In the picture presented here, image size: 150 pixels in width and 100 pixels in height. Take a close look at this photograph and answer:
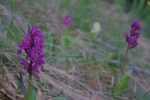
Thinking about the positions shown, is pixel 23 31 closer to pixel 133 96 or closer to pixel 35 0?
pixel 133 96

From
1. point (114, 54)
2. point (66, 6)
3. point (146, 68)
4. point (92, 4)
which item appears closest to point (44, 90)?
point (114, 54)

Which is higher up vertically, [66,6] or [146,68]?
[66,6]

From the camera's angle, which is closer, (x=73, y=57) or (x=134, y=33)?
(x=134, y=33)

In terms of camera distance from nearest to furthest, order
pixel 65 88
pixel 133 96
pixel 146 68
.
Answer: pixel 65 88
pixel 133 96
pixel 146 68

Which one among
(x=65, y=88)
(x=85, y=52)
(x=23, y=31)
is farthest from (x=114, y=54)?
(x=65, y=88)

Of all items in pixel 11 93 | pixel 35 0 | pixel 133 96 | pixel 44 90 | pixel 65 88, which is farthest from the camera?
pixel 35 0

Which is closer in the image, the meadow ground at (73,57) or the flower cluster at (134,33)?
the meadow ground at (73,57)

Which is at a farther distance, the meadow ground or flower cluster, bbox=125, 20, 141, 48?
flower cluster, bbox=125, 20, 141, 48

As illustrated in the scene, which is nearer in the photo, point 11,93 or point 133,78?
point 11,93

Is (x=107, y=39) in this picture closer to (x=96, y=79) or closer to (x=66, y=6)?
(x=66, y=6)

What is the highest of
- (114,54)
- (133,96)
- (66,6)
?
(66,6)

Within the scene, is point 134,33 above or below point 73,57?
above
